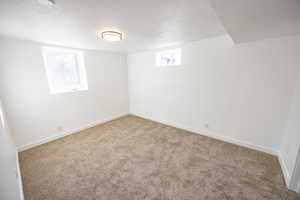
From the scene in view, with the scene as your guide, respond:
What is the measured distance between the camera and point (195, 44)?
7.98 ft

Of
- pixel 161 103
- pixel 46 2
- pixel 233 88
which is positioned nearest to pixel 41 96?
pixel 46 2

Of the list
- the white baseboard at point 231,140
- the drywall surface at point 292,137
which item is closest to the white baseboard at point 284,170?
the drywall surface at point 292,137

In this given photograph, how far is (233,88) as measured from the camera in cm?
213

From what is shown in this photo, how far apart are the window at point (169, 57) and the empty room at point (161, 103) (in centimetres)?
3

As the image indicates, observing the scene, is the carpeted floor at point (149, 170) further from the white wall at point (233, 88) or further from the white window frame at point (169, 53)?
the white window frame at point (169, 53)

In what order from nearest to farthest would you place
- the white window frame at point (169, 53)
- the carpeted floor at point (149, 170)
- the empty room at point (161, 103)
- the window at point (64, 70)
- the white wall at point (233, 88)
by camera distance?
the empty room at point (161, 103)
the carpeted floor at point (149, 170)
the white wall at point (233, 88)
the window at point (64, 70)
the white window frame at point (169, 53)

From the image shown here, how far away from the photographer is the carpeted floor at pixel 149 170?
1.36 metres

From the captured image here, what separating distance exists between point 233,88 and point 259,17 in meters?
1.26

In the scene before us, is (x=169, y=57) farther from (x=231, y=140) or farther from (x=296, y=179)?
(x=296, y=179)

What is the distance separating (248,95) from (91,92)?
356 centimetres

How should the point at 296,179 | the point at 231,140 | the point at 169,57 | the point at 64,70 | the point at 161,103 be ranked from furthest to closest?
the point at 161,103
the point at 169,57
the point at 64,70
the point at 231,140
the point at 296,179

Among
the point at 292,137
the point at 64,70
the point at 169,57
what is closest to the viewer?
the point at 292,137

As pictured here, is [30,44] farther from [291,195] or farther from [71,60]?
[291,195]

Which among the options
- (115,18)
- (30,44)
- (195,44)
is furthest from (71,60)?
Answer: (195,44)
